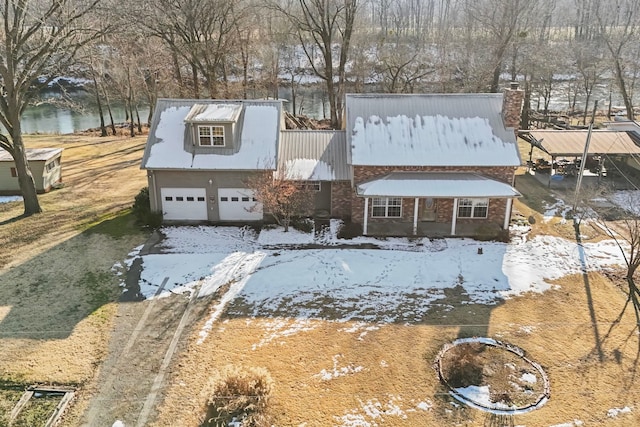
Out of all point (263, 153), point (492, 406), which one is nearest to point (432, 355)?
point (492, 406)

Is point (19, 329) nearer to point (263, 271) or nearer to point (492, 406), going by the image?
point (263, 271)

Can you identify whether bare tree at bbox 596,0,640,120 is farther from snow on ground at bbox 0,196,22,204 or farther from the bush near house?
snow on ground at bbox 0,196,22,204

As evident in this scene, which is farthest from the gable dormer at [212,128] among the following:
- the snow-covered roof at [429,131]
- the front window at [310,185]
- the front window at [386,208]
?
the front window at [386,208]

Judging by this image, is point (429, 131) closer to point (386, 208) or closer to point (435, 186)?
point (435, 186)

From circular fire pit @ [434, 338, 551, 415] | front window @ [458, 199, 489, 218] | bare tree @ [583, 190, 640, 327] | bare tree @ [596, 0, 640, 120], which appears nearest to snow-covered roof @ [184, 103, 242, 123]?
front window @ [458, 199, 489, 218]

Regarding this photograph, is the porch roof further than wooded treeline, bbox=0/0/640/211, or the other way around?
wooded treeline, bbox=0/0/640/211
